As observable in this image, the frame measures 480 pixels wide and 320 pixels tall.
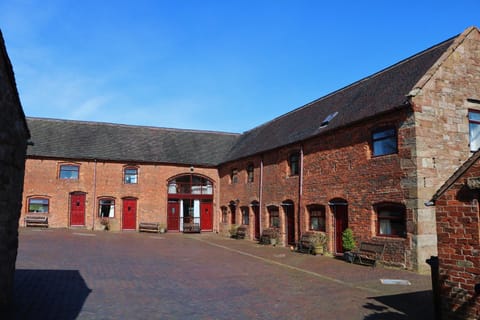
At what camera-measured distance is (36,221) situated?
27.3 metres

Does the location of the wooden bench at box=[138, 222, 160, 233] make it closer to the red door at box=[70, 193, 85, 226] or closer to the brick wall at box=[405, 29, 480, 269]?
the red door at box=[70, 193, 85, 226]

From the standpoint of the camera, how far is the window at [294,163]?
68.2 feet

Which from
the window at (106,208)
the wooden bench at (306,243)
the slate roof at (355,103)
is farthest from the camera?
the window at (106,208)

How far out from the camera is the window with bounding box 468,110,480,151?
14.9 metres

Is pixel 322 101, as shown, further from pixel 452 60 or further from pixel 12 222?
pixel 12 222

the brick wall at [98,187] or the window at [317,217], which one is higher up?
the brick wall at [98,187]

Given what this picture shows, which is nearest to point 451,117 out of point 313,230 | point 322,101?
point 313,230

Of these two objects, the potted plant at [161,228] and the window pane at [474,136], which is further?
the potted plant at [161,228]

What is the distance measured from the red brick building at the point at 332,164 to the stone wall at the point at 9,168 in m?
11.6

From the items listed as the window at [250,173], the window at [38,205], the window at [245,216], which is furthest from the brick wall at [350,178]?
the window at [38,205]

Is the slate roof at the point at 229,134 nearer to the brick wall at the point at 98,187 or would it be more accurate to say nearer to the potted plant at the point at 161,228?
the brick wall at the point at 98,187

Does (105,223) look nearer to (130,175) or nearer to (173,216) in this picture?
(130,175)

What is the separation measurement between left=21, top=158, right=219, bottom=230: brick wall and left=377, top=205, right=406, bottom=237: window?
723 inches

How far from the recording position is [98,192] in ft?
95.9
